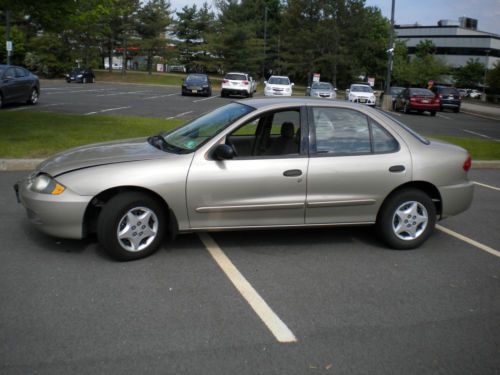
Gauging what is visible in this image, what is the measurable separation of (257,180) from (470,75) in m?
91.9

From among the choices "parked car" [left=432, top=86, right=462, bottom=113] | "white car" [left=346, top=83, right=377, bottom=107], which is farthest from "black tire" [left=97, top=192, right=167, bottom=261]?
"parked car" [left=432, top=86, right=462, bottom=113]

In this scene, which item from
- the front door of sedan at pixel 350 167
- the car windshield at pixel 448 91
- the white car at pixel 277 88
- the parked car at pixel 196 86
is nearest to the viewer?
the front door of sedan at pixel 350 167

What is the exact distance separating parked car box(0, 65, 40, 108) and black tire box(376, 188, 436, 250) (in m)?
15.0

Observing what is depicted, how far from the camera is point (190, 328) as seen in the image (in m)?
3.67

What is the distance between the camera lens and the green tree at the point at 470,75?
86500 mm

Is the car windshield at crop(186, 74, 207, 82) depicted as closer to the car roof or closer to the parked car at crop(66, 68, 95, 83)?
the parked car at crop(66, 68, 95, 83)

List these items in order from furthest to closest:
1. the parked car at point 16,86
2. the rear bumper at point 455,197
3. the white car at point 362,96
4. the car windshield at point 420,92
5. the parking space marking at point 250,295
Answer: the white car at point 362,96 < the car windshield at point 420,92 < the parked car at point 16,86 < the rear bumper at point 455,197 < the parking space marking at point 250,295

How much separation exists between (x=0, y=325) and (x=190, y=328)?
1260mm

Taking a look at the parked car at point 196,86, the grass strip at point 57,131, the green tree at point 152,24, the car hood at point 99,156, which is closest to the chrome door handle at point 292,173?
the car hood at point 99,156

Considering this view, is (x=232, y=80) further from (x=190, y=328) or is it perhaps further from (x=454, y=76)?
(x=454, y=76)

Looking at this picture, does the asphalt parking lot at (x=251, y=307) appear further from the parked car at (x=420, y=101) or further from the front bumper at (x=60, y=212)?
the parked car at (x=420, y=101)

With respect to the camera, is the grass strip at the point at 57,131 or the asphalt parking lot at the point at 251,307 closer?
the asphalt parking lot at the point at 251,307

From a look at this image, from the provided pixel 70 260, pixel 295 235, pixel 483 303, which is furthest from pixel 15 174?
pixel 483 303

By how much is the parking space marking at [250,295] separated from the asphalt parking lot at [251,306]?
14 millimetres
